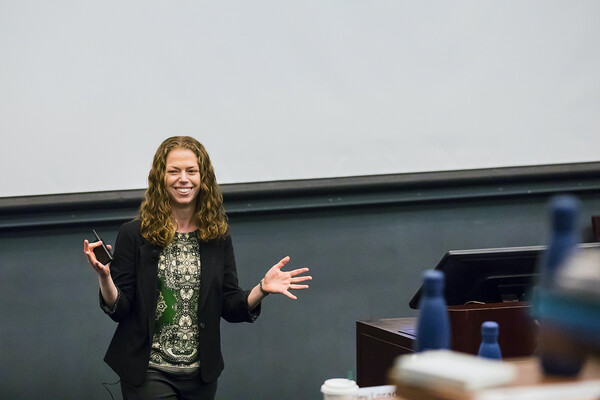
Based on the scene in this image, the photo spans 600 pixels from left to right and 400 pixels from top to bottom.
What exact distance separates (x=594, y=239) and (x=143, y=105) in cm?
206

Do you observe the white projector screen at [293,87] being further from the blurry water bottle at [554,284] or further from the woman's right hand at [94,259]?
the blurry water bottle at [554,284]

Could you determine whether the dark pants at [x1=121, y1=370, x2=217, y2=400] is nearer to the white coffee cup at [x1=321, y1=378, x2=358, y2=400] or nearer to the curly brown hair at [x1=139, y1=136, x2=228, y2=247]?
the curly brown hair at [x1=139, y1=136, x2=228, y2=247]

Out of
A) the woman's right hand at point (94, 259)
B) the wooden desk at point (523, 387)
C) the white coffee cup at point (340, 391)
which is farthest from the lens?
the woman's right hand at point (94, 259)

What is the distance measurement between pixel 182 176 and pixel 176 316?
1.50 feet

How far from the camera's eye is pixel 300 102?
3.19 meters

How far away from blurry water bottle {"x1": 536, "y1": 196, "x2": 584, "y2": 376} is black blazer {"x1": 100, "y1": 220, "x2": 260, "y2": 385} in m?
1.50

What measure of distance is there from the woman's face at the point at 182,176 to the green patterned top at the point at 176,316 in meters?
0.17

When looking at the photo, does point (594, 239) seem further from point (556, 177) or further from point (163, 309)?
point (163, 309)

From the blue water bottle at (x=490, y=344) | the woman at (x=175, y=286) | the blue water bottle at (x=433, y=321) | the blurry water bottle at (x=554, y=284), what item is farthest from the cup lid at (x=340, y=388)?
the woman at (x=175, y=286)

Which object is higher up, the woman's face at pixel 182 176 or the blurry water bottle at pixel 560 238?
the woman's face at pixel 182 176

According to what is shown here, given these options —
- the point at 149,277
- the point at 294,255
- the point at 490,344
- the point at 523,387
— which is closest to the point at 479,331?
the point at 490,344

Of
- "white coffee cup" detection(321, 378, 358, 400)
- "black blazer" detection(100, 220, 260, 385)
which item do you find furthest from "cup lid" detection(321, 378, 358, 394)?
"black blazer" detection(100, 220, 260, 385)

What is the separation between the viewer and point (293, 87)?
319cm

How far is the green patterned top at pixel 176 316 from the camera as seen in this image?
235 cm
